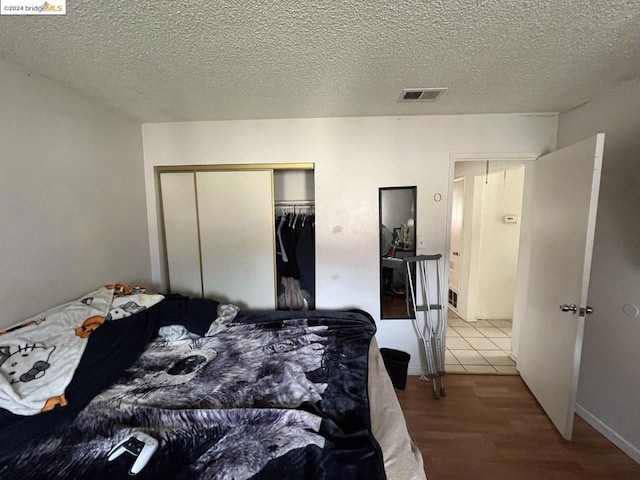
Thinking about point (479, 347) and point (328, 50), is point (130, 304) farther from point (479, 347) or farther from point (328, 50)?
point (479, 347)

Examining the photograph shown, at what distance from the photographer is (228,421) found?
3.40ft

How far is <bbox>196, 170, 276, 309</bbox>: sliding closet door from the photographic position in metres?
2.43

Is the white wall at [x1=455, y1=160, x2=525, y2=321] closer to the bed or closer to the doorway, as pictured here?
the doorway

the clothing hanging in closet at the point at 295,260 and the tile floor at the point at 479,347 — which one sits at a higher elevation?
the clothing hanging in closet at the point at 295,260

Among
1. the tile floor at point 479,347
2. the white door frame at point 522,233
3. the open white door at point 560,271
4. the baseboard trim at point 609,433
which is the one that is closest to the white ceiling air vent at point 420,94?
the white door frame at point 522,233

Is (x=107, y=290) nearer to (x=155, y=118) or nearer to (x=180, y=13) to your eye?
(x=155, y=118)

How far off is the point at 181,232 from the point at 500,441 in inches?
120

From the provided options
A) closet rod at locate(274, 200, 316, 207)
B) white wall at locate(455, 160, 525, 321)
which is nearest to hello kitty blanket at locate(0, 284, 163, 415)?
closet rod at locate(274, 200, 316, 207)

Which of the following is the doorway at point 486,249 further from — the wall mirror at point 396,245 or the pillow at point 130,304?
the pillow at point 130,304

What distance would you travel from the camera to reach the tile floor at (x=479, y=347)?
2.53 m

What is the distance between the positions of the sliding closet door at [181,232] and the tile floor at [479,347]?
2.67 metres

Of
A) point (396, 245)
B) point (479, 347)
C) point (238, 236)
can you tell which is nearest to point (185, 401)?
point (238, 236)

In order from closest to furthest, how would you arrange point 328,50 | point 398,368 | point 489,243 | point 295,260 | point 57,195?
point 328,50
point 57,195
point 398,368
point 295,260
point 489,243

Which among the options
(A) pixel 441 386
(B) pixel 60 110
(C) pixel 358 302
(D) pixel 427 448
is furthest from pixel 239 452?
(B) pixel 60 110
